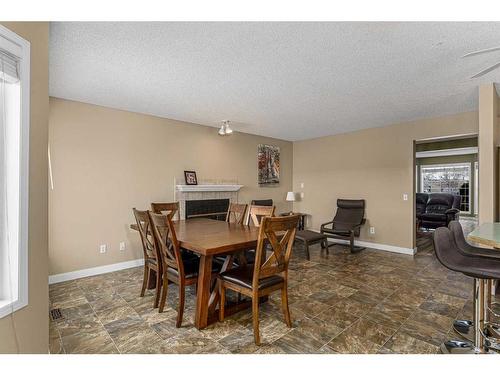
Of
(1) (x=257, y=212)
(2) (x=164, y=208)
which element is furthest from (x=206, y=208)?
(1) (x=257, y=212)

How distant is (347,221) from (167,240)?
4012 millimetres

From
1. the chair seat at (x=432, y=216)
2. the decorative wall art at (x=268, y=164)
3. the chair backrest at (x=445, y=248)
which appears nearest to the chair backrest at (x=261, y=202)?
the decorative wall art at (x=268, y=164)

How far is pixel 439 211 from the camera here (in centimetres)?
682

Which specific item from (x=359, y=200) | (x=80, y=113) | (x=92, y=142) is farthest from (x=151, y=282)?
(x=359, y=200)

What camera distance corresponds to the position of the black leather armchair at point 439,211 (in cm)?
618

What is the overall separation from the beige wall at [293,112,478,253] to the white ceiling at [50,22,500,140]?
0.64 m

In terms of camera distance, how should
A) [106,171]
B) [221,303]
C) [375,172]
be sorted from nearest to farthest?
[221,303] < [106,171] < [375,172]

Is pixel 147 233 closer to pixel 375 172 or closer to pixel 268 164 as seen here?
pixel 268 164

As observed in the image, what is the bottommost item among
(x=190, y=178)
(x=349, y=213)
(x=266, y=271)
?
(x=266, y=271)

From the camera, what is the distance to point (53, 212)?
3227 mm

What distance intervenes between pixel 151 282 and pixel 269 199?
3.45 m

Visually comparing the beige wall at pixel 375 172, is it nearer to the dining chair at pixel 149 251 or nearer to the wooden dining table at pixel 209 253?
the wooden dining table at pixel 209 253

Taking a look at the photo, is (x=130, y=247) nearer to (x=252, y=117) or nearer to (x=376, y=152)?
(x=252, y=117)

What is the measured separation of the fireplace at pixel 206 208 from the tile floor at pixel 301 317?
1314 mm
